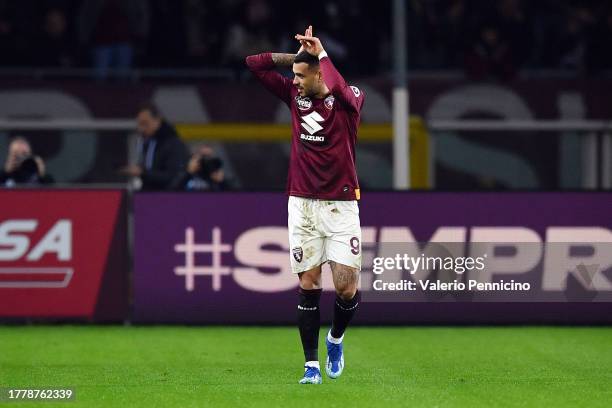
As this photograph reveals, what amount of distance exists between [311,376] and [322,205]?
1.14 m

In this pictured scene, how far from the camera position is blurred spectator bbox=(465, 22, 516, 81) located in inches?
815

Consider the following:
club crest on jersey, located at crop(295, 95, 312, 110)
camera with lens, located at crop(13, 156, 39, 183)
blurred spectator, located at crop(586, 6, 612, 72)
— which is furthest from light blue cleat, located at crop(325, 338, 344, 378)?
blurred spectator, located at crop(586, 6, 612, 72)

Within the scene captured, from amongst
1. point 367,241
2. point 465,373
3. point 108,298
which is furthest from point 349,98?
point 108,298

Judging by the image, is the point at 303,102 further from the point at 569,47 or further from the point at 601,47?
the point at 569,47

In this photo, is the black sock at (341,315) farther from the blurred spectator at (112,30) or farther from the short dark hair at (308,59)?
the blurred spectator at (112,30)

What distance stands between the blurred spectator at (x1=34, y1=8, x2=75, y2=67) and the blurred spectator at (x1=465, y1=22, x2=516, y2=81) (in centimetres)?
545

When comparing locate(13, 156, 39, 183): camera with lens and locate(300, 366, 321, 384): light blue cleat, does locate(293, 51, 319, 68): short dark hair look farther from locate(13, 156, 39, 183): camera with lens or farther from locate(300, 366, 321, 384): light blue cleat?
locate(13, 156, 39, 183): camera with lens

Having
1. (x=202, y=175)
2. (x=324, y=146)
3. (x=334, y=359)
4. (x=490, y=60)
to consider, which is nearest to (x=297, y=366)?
(x=334, y=359)

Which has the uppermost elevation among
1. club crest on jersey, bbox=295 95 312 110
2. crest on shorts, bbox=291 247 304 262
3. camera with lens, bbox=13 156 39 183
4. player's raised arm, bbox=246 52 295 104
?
player's raised arm, bbox=246 52 295 104

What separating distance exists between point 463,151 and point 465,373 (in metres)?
10.4

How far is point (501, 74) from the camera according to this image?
21.0 metres

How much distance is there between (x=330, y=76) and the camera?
9992 millimetres

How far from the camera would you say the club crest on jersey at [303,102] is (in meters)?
10.2

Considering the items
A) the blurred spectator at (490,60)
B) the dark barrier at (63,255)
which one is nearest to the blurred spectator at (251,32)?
the blurred spectator at (490,60)
